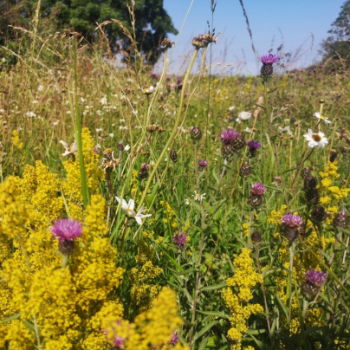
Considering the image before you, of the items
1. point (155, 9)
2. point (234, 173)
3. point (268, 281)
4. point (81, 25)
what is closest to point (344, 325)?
point (268, 281)

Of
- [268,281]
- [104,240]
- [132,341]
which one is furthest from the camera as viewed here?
[268,281]

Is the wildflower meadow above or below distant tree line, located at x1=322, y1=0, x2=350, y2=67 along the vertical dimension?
below

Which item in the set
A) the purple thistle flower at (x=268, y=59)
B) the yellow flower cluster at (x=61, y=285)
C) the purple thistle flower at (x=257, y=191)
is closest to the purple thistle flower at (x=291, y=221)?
the purple thistle flower at (x=257, y=191)

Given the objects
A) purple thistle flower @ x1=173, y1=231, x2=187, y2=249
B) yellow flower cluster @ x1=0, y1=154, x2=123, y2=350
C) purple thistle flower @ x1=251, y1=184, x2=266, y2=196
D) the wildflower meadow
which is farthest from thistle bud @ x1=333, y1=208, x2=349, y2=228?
yellow flower cluster @ x1=0, y1=154, x2=123, y2=350

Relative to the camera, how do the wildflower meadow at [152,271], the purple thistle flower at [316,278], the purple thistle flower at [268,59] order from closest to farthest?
1. the wildflower meadow at [152,271]
2. the purple thistle flower at [316,278]
3. the purple thistle flower at [268,59]

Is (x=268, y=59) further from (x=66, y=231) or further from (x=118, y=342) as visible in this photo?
(x=118, y=342)

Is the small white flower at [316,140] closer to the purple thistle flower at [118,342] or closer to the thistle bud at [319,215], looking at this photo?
the thistle bud at [319,215]

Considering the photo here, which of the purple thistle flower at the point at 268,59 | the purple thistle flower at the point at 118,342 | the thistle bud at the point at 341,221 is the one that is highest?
the purple thistle flower at the point at 268,59

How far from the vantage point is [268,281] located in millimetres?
1603

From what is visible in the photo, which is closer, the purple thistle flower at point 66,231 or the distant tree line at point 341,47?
the purple thistle flower at point 66,231

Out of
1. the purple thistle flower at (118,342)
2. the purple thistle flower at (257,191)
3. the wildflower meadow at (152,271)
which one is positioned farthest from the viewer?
the purple thistle flower at (257,191)

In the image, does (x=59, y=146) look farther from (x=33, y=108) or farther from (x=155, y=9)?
(x=155, y=9)

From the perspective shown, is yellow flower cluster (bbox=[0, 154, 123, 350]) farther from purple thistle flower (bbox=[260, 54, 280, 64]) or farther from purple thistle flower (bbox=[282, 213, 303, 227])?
purple thistle flower (bbox=[260, 54, 280, 64])

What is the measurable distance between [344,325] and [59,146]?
8.63 ft
